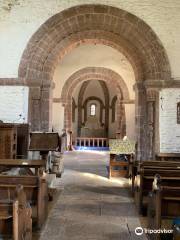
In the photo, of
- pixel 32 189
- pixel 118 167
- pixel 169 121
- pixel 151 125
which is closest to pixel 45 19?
pixel 151 125

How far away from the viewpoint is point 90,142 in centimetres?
2027

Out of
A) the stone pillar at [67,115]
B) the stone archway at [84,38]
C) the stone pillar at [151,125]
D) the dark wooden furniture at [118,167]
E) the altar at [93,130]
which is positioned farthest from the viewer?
the altar at [93,130]

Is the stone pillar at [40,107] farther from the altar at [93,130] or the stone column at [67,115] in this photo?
the altar at [93,130]

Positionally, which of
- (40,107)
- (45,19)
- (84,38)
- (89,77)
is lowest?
(40,107)

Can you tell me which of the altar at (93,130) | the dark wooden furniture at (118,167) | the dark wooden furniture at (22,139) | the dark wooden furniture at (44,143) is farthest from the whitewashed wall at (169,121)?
the altar at (93,130)

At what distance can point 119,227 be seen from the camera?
196 inches

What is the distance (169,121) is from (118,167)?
213 centimetres

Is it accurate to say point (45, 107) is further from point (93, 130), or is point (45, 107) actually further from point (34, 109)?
point (93, 130)

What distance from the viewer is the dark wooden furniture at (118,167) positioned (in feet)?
30.1

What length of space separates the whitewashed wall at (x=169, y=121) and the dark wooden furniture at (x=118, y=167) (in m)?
1.31

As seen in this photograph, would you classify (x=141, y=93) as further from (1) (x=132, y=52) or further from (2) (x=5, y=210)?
(2) (x=5, y=210)

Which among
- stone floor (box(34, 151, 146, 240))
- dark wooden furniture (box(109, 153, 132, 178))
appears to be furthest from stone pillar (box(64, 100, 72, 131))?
dark wooden furniture (box(109, 153, 132, 178))

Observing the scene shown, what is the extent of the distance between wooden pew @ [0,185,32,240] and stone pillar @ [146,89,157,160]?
6.83 metres

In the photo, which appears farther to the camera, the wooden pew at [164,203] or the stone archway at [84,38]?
the stone archway at [84,38]
